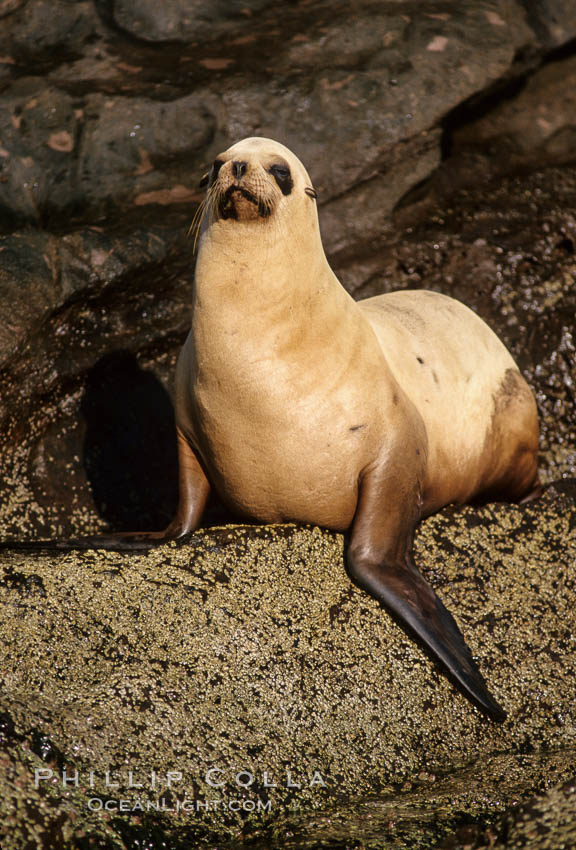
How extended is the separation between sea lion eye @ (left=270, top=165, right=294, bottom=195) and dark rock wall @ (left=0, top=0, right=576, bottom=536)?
1733mm

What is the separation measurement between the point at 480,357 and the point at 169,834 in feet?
10.6

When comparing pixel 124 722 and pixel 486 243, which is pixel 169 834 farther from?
pixel 486 243

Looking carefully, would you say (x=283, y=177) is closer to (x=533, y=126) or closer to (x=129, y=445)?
(x=129, y=445)

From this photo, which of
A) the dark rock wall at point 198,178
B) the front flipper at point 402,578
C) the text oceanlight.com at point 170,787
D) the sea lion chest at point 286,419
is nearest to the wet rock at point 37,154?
the dark rock wall at point 198,178

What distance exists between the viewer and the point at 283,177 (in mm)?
4191

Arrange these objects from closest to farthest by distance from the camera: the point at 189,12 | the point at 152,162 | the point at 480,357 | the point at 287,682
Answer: the point at 287,682 < the point at 480,357 < the point at 152,162 < the point at 189,12

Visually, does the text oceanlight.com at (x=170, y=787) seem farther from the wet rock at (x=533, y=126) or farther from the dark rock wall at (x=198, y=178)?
the wet rock at (x=533, y=126)

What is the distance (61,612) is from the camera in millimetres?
3504

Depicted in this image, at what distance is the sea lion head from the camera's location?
4055 millimetres

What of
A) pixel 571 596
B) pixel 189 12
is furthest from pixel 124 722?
pixel 189 12

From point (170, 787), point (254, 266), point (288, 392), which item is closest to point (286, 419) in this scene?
point (288, 392)

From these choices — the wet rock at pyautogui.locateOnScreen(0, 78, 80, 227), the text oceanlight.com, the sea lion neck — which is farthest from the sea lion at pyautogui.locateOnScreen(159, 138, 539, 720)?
the wet rock at pyautogui.locateOnScreen(0, 78, 80, 227)

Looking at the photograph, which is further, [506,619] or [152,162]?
[152,162]

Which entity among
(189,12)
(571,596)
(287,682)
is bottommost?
(571,596)
